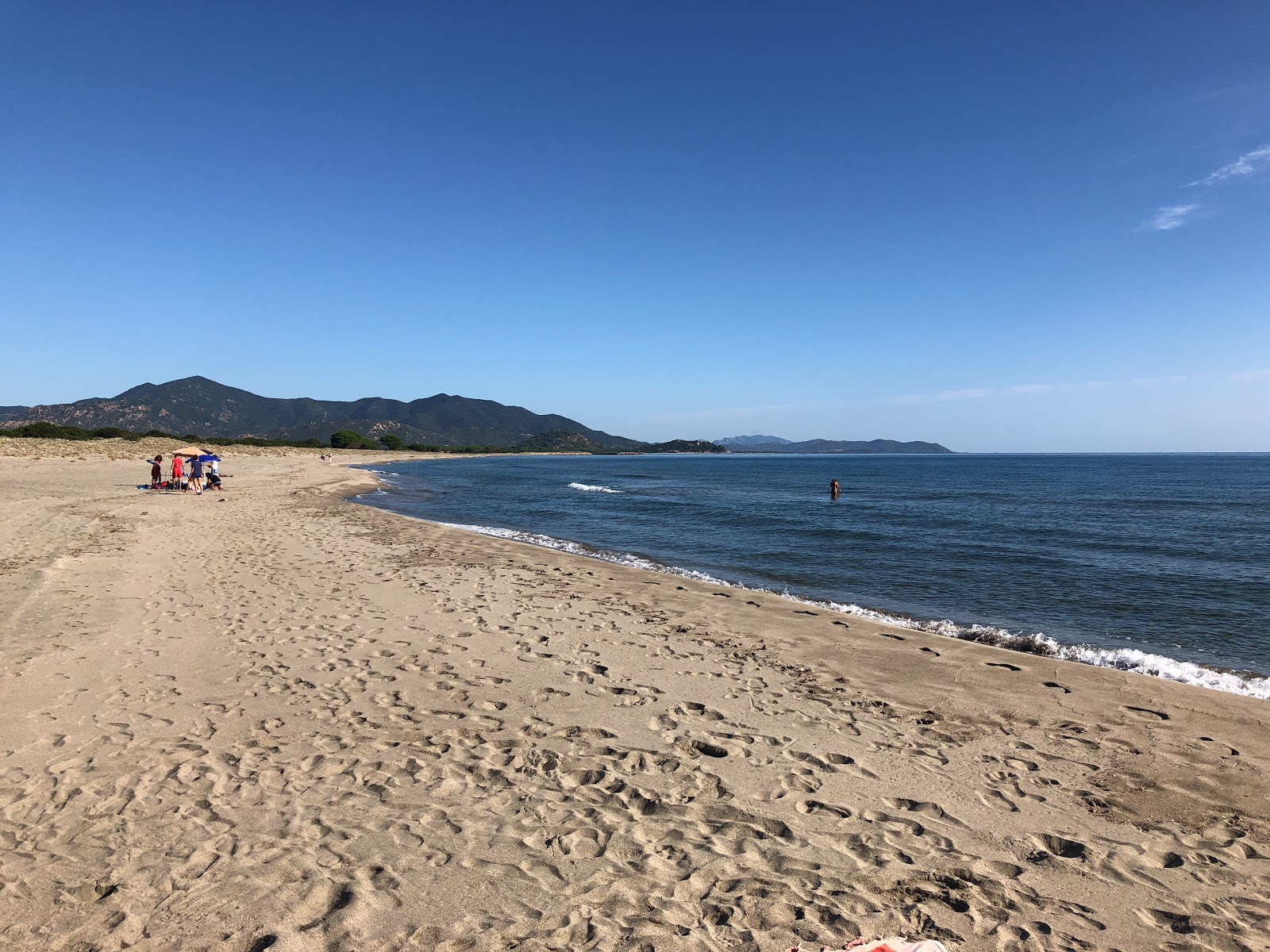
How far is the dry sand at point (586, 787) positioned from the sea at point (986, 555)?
280cm

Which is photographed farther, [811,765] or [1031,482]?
[1031,482]

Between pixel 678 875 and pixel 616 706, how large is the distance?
105 inches

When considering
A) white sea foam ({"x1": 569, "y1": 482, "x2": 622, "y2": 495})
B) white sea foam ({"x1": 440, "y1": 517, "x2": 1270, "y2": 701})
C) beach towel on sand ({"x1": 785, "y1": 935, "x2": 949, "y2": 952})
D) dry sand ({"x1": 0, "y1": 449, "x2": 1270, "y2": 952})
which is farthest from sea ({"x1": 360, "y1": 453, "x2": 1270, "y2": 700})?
beach towel on sand ({"x1": 785, "y1": 935, "x2": 949, "y2": 952})

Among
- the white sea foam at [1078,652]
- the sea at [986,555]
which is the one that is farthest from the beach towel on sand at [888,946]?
the sea at [986,555]

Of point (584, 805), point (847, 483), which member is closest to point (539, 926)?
point (584, 805)

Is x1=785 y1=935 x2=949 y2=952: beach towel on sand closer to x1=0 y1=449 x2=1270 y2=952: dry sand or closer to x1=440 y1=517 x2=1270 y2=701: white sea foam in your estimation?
x1=0 y1=449 x2=1270 y2=952: dry sand

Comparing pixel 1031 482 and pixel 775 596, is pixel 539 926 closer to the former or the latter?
pixel 775 596

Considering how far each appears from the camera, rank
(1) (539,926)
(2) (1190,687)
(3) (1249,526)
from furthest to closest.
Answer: (3) (1249,526)
(2) (1190,687)
(1) (539,926)

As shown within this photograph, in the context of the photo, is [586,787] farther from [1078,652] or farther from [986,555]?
[986,555]

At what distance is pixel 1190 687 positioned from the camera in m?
8.02

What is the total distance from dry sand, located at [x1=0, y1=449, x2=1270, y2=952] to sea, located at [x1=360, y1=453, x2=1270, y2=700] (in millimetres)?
2799

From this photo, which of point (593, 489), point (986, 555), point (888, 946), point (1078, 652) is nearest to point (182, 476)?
point (593, 489)

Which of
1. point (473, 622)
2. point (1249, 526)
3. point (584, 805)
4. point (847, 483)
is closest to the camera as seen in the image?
point (584, 805)

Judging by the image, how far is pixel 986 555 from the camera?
19.3 meters
